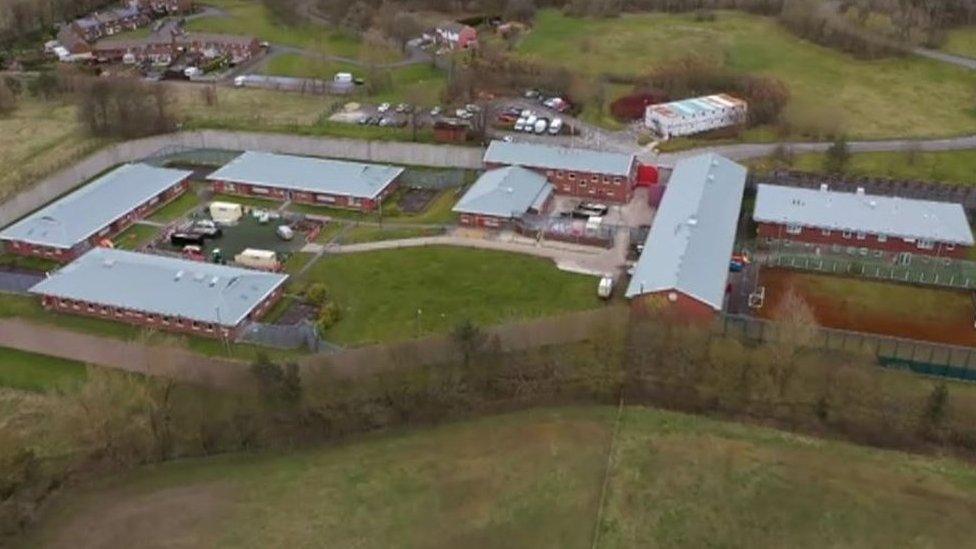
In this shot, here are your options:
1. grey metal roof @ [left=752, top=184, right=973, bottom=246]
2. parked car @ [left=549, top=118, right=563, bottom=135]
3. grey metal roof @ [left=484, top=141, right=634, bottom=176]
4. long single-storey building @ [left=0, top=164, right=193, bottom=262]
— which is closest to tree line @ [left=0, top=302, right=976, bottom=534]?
grey metal roof @ [left=752, top=184, right=973, bottom=246]

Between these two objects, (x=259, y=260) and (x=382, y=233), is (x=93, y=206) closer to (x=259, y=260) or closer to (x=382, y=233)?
(x=259, y=260)

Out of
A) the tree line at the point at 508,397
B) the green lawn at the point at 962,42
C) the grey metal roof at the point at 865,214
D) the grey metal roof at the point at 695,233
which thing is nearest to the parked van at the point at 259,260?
the tree line at the point at 508,397

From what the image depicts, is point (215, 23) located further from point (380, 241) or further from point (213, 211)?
point (380, 241)

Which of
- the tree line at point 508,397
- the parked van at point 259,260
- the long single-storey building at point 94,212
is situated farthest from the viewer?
the long single-storey building at point 94,212

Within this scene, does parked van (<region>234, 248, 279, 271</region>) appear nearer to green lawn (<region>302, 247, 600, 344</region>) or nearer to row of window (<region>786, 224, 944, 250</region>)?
green lawn (<region>302, 247, 600, 344</region>)

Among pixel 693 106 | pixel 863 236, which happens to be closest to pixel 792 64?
pixel 693 106

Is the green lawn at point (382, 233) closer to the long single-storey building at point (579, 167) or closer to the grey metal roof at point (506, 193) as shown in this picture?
the grey metal roof at point (506, 193)

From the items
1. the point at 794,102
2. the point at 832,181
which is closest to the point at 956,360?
the point at 832,181
